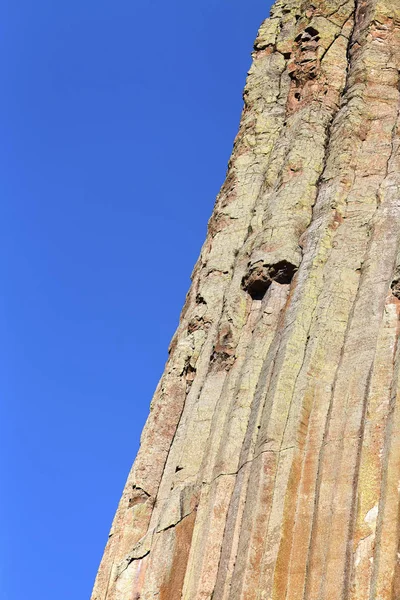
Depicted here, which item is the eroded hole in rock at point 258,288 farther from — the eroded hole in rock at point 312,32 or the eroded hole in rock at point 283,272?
the eroded hole in rock at point 312,32

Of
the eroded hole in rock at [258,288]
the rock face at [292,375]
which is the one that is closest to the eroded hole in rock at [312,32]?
the rock face at [292,375]

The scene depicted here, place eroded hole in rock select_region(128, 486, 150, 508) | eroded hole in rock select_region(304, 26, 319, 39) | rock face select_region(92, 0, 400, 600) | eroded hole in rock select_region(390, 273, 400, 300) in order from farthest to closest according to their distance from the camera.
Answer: eroded hole in rock select_region(304, 26, 319, 39) → eroded hole in rock select_region(128, 486, 150, 508) → eroded hole in rock select_region(390, 273, 400, 300) → rock face select_region(92, 0, 400, 600)

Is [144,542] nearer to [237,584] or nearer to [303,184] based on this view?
[237,584]

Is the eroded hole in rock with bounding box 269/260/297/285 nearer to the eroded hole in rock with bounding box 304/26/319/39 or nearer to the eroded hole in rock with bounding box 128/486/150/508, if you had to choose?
the eroded hole in rock with bounding box 128/486/150/508

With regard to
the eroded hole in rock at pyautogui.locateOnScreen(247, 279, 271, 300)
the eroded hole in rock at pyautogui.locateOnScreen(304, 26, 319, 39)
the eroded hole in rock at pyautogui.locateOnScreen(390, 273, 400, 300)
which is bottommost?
the eroded hole in rock at pyautogui.locateOnScreen(390, 273, 400, 300)

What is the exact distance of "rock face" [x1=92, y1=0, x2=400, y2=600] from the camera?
11.2 metres

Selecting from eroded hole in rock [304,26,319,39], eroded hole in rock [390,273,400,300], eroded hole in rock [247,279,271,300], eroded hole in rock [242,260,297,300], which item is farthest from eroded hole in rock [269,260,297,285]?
eroded hole in rock [304,26,319,39]

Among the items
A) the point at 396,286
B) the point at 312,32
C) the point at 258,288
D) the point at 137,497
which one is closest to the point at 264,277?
the point at 258,288

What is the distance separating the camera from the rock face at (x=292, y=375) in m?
11.2

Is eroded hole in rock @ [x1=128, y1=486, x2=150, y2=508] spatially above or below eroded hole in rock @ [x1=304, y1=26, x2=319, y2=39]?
below

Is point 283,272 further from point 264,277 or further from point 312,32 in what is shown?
point 312,32

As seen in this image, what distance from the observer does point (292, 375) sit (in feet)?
43.0

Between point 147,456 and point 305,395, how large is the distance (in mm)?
3613

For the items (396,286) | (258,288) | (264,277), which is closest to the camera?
(396,286)
